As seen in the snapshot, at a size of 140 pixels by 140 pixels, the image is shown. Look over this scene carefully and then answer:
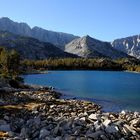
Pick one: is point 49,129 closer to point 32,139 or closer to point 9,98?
point 32,139

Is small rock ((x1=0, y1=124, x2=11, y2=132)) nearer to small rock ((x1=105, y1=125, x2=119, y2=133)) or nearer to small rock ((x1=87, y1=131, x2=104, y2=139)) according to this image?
small rock ((x1=87, y1=131, x2=104, y2=139))

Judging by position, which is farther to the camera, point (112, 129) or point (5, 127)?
point (5, 127)

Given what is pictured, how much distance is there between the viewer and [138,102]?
292 ft

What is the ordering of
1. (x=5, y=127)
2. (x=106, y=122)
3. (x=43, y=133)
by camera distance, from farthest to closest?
(x=5, y=127), (x=106, y=122), (x=43, y=133)

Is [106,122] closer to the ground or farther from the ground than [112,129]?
farther from the ground

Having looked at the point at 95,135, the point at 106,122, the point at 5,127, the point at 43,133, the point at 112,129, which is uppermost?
the point at 106,122

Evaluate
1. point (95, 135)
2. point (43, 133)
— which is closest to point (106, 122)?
point (95, 135)

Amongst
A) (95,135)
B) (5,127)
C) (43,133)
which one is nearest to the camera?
(95,135)

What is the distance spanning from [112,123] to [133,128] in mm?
2178

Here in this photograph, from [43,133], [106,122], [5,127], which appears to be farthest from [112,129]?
[5,127]

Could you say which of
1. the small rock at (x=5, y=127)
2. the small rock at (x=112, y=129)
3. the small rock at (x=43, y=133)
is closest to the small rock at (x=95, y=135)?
the small rock at (x=112, y=129)

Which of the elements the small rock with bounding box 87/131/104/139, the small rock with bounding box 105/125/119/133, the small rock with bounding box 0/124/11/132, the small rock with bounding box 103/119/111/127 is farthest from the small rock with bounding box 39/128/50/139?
the small rock with bounding box 103/119/111/127

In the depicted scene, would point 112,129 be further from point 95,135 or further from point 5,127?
point 5,127

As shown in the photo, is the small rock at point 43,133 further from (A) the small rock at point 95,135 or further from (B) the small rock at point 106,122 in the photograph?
(B) the small rock at point 106,122
